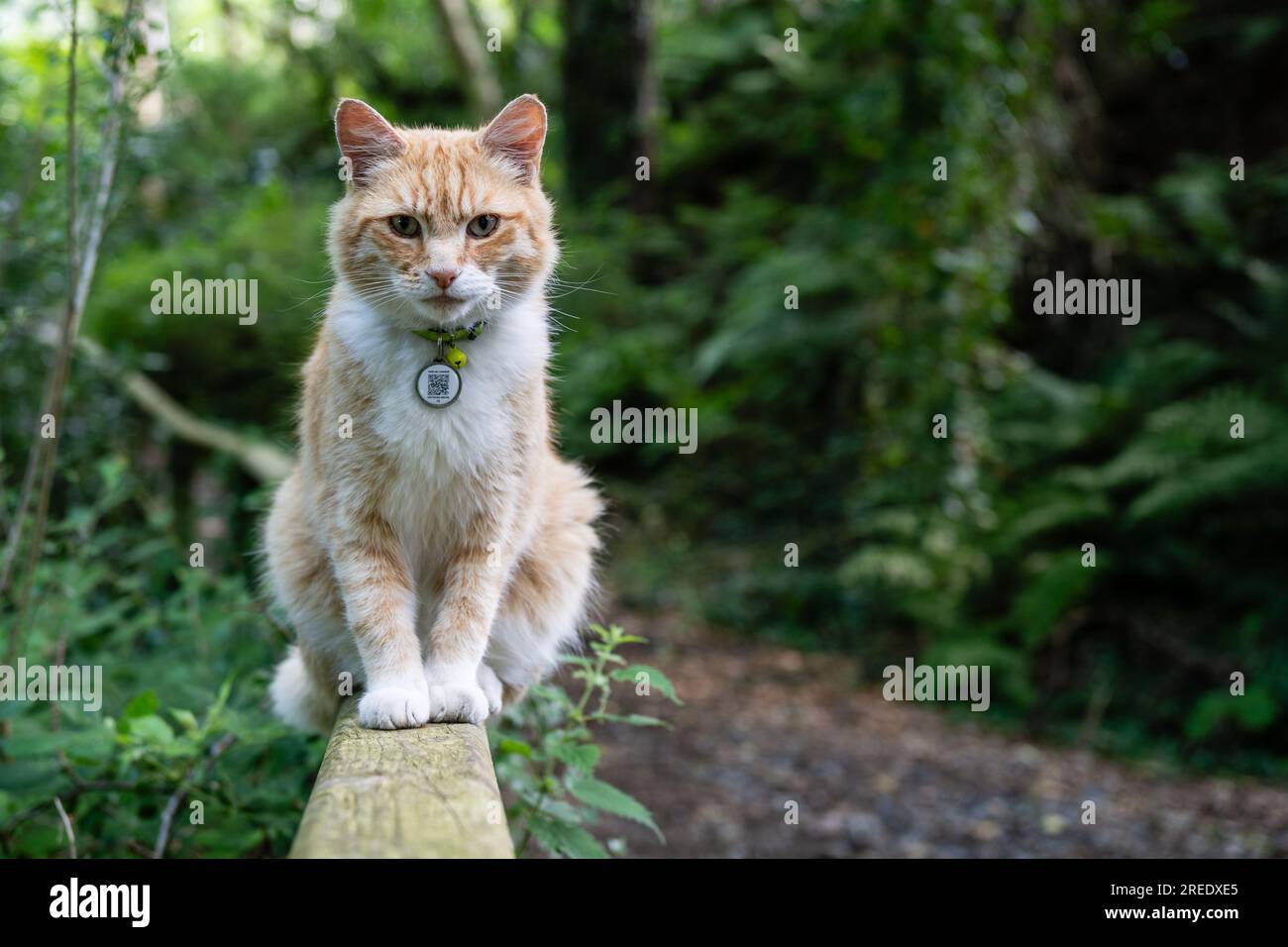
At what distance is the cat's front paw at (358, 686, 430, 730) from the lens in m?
2.16

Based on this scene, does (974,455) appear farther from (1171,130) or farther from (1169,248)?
(1171,130)

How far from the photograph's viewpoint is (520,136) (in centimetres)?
258

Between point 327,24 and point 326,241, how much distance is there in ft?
34.0

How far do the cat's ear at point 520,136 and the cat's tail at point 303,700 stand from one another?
138 centimetres

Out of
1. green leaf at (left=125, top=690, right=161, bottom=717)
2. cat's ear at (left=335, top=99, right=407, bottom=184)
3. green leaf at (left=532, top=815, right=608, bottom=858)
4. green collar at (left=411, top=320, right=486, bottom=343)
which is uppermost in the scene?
cat's ear at (left=335, top=99, right=407, bottom=184)

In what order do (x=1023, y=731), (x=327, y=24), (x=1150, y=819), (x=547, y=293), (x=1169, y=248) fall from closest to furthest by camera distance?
(x=547, y=293) → (x=1150, y=819) → (x=1023, y=731) → (x=1169, y=248) → (x=327, y=24)

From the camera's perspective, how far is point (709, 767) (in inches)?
225

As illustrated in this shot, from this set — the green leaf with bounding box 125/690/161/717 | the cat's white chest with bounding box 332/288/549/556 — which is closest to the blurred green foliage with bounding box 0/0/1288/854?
the green leaf with bounding box 125/690/161/717

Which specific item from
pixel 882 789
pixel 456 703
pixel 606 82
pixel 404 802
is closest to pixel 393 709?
pixel 456 703

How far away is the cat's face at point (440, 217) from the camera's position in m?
2.39

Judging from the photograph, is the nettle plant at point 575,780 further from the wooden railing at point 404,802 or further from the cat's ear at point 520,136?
the cat's ear at point 520,136

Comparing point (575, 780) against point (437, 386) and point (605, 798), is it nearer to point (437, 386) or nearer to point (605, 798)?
point (605, 798)

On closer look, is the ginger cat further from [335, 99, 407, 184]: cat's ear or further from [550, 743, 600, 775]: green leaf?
[550, 743, 600, 775]: green leaf
